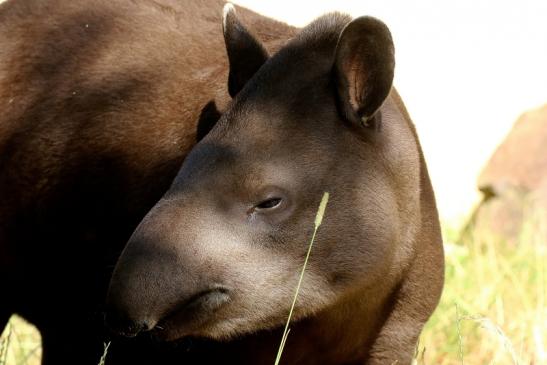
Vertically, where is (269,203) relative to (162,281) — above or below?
above

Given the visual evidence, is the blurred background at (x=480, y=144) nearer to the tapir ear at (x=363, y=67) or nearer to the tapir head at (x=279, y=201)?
the tapir head at (x=279, y=201)

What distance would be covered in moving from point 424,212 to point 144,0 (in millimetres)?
1593

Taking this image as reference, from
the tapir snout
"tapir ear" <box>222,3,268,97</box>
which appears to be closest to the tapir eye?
the tapir snout

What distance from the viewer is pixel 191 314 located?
3998 millimetres

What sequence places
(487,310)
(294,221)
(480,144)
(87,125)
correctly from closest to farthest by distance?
(294,221) < (87,125) < (487,310) < (480,144)

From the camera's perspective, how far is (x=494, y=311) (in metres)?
6.95

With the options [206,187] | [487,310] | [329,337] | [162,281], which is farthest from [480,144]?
[162,281]

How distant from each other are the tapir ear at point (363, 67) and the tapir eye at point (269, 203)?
427 mm

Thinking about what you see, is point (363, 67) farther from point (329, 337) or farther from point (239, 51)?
point (329, 337)

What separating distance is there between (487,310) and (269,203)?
3067mm

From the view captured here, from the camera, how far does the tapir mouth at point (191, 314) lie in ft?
13.0

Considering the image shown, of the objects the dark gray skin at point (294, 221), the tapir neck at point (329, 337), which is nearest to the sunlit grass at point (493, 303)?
the tapir neck at point (329, 337)

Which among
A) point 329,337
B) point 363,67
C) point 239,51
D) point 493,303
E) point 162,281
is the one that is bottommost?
point 493,303

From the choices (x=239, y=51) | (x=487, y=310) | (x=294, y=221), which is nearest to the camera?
(x=294, y=221)
